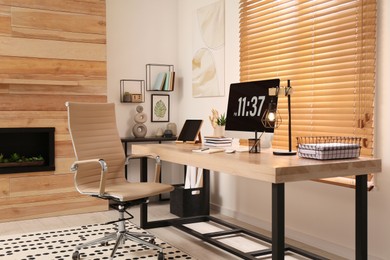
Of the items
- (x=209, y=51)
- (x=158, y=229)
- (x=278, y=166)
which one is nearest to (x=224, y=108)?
(x=209, y=51)

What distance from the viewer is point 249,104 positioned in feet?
11.3

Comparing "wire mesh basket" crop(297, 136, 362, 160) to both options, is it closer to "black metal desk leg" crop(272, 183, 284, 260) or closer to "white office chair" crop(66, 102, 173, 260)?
"black metal desk leg" crop(272, 183, 284, 260)

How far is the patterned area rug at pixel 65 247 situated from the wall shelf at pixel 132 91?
1.77 metres

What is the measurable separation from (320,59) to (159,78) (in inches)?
95.0

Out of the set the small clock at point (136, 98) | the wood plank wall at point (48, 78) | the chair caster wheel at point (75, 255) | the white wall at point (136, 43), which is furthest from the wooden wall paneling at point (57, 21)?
the chair caster wheel at point (75, 255)

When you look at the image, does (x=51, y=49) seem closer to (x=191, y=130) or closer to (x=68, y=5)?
(x=68, y=5)

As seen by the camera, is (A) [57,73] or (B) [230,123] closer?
(B) [230,123]

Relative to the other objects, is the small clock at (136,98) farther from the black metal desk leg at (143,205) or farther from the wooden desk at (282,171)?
the wooden desk at (282,171)

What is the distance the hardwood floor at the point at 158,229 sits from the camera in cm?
360

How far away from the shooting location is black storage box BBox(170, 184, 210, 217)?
4633 millimetres

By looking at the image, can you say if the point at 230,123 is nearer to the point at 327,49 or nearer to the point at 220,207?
the point at 327,49

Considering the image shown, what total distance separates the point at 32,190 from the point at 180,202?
4.82ft

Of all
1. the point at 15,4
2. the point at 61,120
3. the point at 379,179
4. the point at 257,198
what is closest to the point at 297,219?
the point at 257,198

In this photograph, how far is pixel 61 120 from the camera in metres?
4.82
